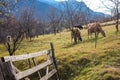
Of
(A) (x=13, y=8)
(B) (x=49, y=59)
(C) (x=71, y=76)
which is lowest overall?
A: (C) (x=71, y=76)

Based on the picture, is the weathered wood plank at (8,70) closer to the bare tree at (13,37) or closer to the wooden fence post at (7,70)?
the wooden fence post at (7,70)

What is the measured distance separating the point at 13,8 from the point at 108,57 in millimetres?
7838

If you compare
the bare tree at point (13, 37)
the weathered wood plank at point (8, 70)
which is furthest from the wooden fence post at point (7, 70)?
the bare tree at point (13, 37)

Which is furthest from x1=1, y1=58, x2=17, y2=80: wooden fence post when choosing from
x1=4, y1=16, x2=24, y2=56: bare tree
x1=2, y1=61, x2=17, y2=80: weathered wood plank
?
x1=4, y1=16, x2=24, y2=56: bare tree

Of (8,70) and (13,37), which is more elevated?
(8,70)

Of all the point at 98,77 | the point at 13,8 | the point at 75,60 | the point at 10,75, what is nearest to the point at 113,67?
the point at 98,77

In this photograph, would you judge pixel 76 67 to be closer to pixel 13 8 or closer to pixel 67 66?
pixel 67 66

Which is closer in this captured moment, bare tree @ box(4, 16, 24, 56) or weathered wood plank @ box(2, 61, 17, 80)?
weathered wood plank @ box(2, 61, 17, 80)

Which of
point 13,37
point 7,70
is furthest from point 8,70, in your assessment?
point 13,37

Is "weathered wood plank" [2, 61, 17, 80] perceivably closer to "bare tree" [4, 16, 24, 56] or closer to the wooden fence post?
the wooden fence post

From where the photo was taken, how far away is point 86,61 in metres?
20.9

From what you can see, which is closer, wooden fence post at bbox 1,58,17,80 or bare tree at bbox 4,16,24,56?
wooden fence post at bbox 1,58,17,80

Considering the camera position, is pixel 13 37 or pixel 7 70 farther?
pixel 13 37

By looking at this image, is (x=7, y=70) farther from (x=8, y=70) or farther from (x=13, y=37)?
(x=13, y=37)
